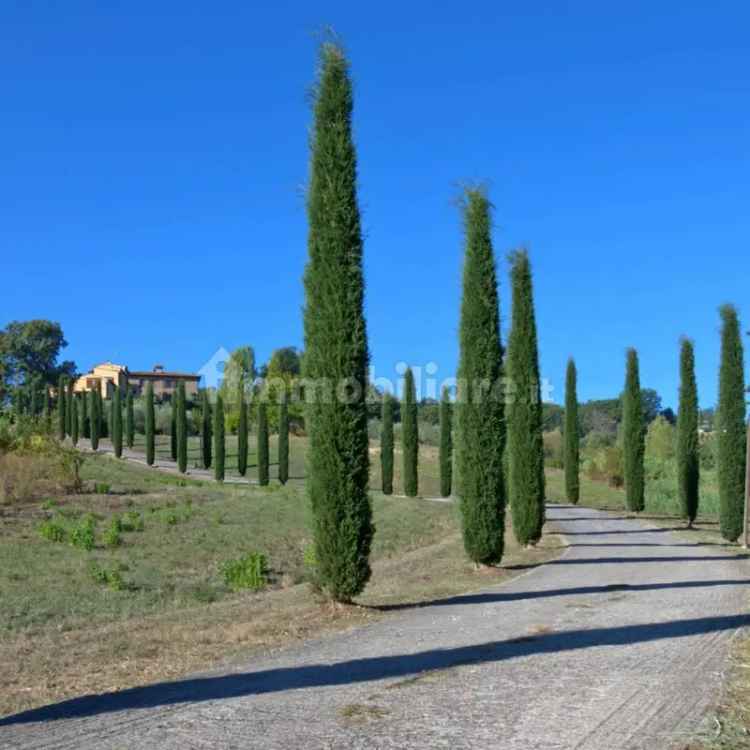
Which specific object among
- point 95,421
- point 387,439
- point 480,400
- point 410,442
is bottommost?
point 410,442

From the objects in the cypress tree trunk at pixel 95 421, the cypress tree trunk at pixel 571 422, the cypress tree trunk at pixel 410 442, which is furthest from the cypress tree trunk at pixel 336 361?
the cypress tree trunk at pixel 95 421

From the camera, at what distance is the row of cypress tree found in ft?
80.3

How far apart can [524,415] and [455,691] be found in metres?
14.7

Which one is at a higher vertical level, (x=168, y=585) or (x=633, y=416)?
(x=633, y=416)

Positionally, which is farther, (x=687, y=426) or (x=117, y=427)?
(x=117, y=427)

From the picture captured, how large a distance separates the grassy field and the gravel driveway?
80 centimetres

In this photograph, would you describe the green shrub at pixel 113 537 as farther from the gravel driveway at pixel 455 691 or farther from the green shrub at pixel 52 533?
the gravel driveway at pixel 455 691

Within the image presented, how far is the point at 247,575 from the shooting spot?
1562 centimetres

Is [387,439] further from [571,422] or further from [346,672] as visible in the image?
[346,672]

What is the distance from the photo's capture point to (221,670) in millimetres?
7125

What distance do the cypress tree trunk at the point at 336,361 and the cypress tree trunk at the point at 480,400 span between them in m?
4.95

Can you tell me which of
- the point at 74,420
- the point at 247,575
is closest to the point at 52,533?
the point at 247,575

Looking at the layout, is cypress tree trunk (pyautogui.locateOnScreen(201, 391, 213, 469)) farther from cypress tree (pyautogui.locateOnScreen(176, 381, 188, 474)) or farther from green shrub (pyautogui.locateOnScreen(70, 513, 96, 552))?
green shrub (pyautogui.locateOnScreen(70, 513, 96, 552))

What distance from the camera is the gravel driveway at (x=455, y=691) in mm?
5145
